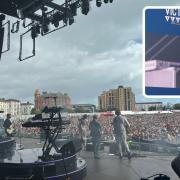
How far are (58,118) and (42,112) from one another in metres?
0.20

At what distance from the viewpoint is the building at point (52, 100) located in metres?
4.62

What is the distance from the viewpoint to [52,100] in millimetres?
4664

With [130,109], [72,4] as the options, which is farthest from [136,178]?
[72,4]

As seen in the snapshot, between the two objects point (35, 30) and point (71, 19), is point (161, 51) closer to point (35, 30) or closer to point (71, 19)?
point (71, 19)

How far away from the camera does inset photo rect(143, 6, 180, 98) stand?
3236mm

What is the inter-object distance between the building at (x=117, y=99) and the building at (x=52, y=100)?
1.33 feet

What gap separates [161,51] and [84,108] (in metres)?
2.14

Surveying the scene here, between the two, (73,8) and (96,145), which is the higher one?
(73,8)

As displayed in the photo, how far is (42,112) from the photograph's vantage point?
A: 453cm

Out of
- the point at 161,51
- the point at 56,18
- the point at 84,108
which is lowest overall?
the point at 84,108

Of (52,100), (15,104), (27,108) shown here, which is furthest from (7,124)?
(52,100)

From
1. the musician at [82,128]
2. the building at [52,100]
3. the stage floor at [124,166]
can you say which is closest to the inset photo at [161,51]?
the building at [52,100]

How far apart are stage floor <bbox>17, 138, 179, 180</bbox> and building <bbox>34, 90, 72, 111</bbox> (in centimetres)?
126

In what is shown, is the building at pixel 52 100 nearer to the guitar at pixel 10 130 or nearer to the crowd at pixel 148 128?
the crowd at pixel 148 128
